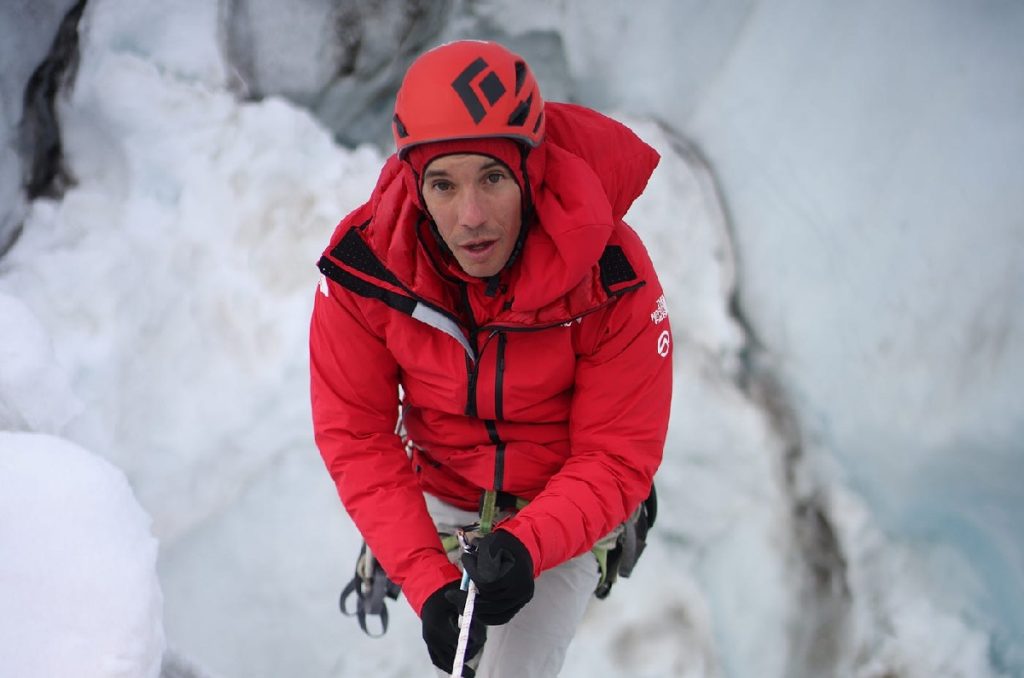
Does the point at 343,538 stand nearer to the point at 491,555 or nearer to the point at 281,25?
the point at 491,555

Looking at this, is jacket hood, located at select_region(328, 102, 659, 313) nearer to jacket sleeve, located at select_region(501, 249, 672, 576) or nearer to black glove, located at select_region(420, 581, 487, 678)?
jacket sleeve, located at select_region(501, 249, 672, 576)

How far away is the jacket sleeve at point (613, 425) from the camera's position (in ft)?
4.99

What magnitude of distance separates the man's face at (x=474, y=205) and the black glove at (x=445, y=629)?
511mm

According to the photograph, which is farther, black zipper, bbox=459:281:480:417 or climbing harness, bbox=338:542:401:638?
climbing harness, bbox=338:542:401:638

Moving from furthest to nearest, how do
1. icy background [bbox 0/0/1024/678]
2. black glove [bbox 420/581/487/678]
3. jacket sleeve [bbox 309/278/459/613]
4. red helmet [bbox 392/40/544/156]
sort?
icy background [bbox 0/0/1024/678] → jacket sleeve [bbox 309/278/459/613] → black glove [bbox 420/581/487/678] → red helmet [bbox 392/40/544/156]

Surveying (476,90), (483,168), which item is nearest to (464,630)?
(483,168)

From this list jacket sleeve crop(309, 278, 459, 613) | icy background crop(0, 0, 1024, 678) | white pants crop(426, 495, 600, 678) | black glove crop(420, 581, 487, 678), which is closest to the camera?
black glove crop(420, 581, 487, 678)

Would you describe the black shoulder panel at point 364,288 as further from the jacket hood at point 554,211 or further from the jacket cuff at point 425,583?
the jacket cuff at point 425,583

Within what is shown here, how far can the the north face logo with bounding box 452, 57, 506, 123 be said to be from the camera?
1345 millimetres

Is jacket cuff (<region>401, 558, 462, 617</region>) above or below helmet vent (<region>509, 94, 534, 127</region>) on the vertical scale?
below

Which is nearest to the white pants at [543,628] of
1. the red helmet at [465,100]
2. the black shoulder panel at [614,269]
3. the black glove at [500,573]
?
the black glove at [500,573]

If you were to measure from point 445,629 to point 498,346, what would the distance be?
44 cm

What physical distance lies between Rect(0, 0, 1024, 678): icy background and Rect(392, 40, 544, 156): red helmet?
1.14m

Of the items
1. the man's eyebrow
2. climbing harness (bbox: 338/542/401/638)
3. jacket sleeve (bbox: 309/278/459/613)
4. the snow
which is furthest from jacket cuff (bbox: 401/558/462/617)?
the man's eyebrow
